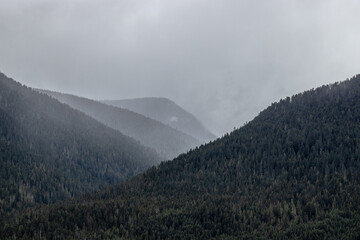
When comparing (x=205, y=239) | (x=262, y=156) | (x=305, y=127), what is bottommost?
(x=205, y=239)

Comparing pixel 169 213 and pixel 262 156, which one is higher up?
pixel 262 156

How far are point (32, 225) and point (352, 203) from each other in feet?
237

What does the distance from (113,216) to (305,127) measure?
8731 centimetres

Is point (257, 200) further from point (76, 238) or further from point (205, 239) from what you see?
point (76, 238)

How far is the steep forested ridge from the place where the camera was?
235 ft

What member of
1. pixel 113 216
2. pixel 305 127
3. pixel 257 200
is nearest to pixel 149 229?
pixel 113 216

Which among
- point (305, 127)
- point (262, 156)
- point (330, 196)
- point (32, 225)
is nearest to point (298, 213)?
point (330, 196)

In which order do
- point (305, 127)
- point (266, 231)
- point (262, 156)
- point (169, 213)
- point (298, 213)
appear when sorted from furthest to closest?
point (305, 127) → point (262, 156) → point (169, 213) → point (298, 213) → point (266, 231)

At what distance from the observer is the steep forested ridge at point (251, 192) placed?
235ft

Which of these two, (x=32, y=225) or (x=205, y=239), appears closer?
(x=205, y=239)

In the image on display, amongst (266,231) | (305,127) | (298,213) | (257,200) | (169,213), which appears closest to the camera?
(266,231)

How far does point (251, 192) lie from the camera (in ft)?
325

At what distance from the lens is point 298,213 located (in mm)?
75000

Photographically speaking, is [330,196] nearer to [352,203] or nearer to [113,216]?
[352,203]
